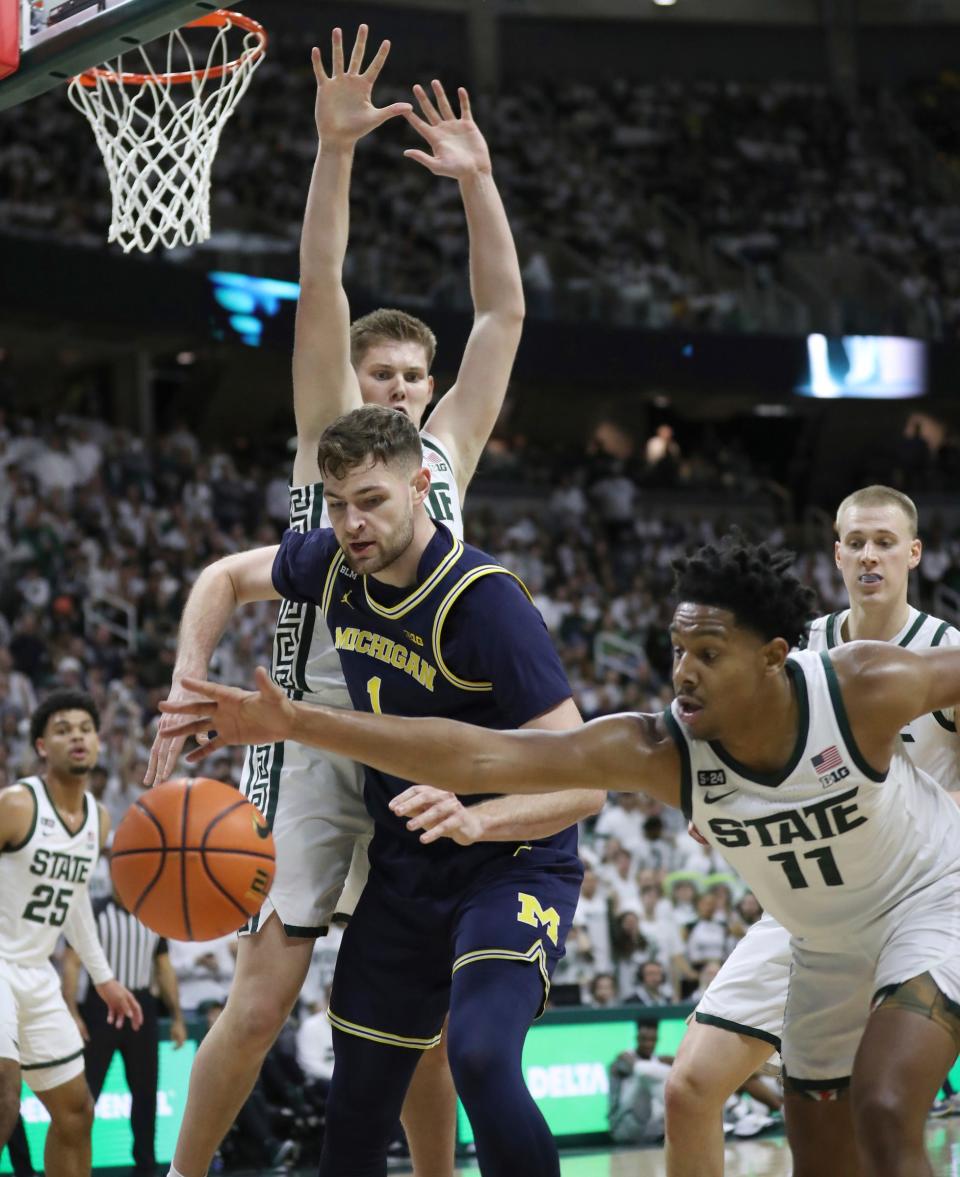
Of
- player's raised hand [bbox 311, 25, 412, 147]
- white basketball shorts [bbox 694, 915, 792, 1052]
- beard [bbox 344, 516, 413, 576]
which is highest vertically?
player's raised hand [bbox 311, 25, 412, 147]

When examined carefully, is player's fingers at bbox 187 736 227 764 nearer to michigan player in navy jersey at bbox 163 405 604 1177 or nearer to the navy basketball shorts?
michigan player in navy jersey at bbox 163 405 604 1177

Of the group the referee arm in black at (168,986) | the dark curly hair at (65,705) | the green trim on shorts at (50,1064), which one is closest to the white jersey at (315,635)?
the dark curly hair at (65,705)

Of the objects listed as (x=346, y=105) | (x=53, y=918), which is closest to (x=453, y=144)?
(x=346, y=105)

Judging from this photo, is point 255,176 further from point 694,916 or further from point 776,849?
point 776,849

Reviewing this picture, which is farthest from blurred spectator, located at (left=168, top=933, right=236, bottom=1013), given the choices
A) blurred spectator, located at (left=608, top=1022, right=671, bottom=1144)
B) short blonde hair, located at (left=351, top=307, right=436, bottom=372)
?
short blonde hair, located at (left=351, top=307, right=436, bottom=372)

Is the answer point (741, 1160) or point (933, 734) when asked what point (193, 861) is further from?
point (741, 1160)

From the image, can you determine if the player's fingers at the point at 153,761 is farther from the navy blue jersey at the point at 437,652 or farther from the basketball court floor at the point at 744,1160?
the basketball court floor at the point at 744,1160

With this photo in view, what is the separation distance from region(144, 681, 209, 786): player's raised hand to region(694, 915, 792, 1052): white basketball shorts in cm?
181

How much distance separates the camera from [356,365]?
5480mm

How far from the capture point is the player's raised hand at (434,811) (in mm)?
3830

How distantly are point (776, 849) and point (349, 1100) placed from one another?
1.46 metres

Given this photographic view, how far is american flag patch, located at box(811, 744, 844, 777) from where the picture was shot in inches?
156

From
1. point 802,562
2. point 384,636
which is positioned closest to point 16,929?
point 384,636

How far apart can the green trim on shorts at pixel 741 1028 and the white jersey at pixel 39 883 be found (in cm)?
372
